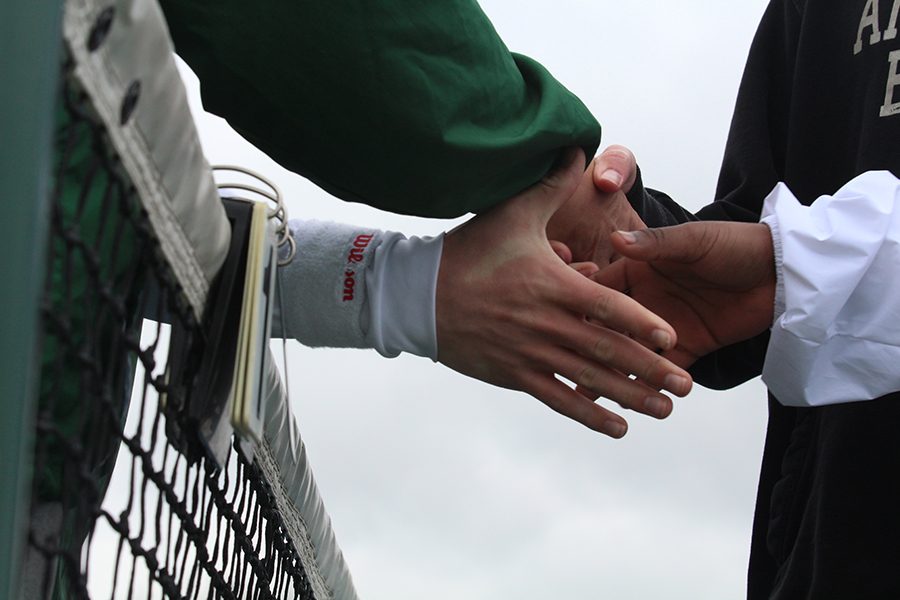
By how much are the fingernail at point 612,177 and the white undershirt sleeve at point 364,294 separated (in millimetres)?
528

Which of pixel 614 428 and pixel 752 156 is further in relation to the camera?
pixel 752 156

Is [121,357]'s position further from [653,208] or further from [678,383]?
[653,208]

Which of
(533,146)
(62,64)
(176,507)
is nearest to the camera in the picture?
(62,64)

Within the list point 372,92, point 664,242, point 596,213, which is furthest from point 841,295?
point 372,92

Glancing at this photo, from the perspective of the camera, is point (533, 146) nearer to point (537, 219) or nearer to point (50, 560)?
point (537, 219)

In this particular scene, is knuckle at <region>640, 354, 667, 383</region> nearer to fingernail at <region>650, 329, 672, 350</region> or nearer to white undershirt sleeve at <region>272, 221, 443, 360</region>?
fingernail at <region>650, 329, 672, 350</region>

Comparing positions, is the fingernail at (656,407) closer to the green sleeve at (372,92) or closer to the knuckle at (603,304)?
the knuckle at (603,304)

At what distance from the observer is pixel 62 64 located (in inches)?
22.2

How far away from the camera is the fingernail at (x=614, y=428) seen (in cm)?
150

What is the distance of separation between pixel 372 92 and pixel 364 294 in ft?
1.18

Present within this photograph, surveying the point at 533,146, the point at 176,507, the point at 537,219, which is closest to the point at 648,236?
the point at 537,219

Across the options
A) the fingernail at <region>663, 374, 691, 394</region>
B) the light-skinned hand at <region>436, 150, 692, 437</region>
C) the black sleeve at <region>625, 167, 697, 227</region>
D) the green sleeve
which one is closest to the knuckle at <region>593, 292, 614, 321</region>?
the light-skinned hand at <region>436, 150, 692, 437</region>

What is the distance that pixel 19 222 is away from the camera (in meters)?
0.46

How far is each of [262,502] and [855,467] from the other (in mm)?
875
